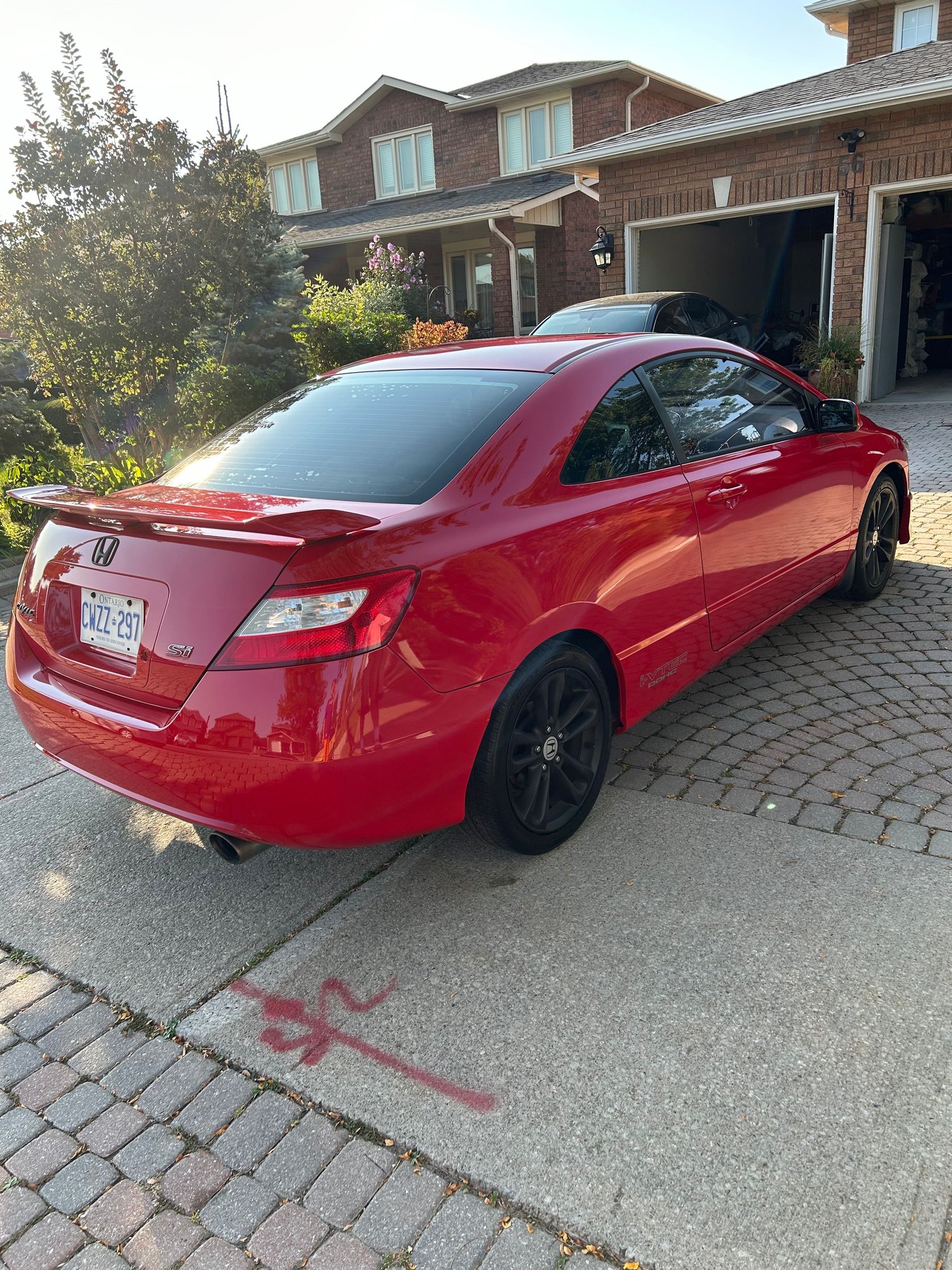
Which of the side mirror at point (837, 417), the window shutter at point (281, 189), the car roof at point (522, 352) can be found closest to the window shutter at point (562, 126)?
the window shutter at point (281, 189)

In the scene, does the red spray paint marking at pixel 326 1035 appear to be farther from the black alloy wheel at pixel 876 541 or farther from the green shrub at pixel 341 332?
the green shrub at pixel 341 332

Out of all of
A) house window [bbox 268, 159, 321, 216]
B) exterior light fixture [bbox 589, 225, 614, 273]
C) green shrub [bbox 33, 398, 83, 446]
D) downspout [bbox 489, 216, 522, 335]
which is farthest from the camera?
house window [bbox 268, 159, 321, 216]

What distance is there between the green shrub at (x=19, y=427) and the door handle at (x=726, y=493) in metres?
7.25

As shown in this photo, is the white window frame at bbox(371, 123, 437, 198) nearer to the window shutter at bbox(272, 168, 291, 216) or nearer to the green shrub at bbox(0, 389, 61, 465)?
the window shutter at bbox(272, 168, 291, 216)

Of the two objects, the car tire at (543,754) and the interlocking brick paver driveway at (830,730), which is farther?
the interlocking brick paver driveway at (830,730)

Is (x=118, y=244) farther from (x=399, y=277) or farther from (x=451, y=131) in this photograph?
(x=451, y=131)

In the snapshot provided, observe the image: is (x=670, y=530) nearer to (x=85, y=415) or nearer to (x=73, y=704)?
(x=73, y=704)

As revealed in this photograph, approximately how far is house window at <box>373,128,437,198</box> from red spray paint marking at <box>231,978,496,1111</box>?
24.1 metres

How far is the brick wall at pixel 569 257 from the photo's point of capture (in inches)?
790

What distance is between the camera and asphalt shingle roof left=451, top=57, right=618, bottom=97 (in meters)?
20.1

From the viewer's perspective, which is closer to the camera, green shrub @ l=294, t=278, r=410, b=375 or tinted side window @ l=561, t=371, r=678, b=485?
tinted side window @ l=561, t=371, r=678, b=485

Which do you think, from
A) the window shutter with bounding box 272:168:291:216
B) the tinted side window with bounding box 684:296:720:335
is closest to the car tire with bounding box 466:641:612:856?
the tinted side window with bounding box 684:296:720:335

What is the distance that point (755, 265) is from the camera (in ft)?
67.2

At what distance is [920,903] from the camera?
2635 mm
